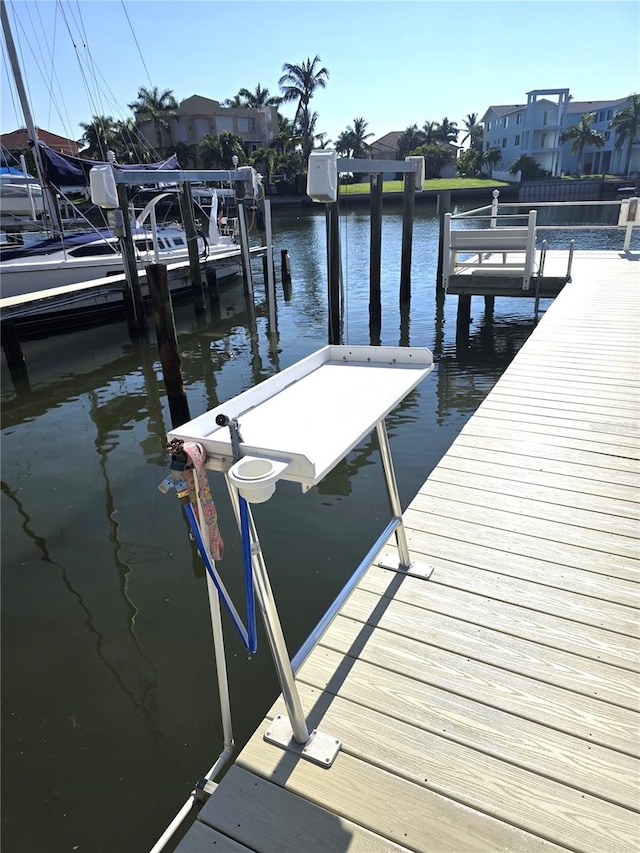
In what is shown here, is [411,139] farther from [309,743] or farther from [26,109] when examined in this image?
[309,743]

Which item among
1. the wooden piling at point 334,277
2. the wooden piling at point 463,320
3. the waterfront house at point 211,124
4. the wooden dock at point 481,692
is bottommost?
the wooden piling at point 463,320

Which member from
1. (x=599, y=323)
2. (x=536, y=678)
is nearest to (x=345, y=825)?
(x=536, y=678)

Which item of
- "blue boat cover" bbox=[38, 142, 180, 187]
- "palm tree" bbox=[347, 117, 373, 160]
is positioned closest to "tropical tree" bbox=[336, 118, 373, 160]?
"palm tree" bbox=[347, 117, 373, 160]

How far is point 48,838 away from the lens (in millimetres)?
2742

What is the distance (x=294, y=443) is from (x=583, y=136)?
66.0m

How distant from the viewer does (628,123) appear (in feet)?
174

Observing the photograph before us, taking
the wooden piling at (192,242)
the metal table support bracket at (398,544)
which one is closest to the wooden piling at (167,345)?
the metal table support bracket at (398,544)

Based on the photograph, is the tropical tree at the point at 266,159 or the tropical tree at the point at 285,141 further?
the tropical tree at the point at 285,141

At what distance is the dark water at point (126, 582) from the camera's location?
301cm

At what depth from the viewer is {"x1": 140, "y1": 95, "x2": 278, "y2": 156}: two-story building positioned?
5528 cm

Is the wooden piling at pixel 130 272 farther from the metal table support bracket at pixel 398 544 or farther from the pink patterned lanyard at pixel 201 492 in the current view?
the pink patterned lanyard at pixel 201 492

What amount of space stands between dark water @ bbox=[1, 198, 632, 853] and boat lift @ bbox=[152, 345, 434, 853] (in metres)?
1.14

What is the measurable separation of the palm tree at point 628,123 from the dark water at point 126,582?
57.0m

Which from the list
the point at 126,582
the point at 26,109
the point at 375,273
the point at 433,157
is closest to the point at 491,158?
the point at 433,157
